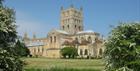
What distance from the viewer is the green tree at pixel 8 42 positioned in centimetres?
1343

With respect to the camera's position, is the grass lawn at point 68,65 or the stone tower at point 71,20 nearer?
the grass lawn at point 68,65

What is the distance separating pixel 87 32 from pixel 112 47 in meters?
113

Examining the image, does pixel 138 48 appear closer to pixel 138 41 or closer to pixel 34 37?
pixel 138 41

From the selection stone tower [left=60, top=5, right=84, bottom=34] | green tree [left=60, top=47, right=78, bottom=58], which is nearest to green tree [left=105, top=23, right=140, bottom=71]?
green tree [left=60, top=47, right=78, bottom=58]

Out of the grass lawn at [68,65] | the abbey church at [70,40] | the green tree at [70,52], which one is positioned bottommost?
the grass lawn at [68,65]

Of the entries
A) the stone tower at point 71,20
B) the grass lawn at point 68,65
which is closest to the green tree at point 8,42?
the grass lawn at point 68,65

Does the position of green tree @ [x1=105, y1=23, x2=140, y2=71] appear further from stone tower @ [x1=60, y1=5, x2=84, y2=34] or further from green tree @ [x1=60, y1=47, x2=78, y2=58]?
stone tower @ [x1=60, y1=5, x2=84, y2=34]

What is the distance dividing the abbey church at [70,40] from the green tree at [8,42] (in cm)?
8537

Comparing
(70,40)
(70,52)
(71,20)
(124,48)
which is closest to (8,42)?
(124,48)

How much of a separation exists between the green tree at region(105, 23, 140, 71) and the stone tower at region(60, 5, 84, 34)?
133860mm

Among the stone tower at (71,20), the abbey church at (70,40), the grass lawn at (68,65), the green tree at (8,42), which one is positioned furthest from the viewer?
the stone tower at (71,20)

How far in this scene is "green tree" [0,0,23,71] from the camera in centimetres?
1343

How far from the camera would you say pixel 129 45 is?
15633 millimetres

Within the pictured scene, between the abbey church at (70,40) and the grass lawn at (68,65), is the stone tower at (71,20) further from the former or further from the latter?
the grass lawn at (68,65)
